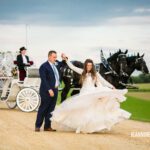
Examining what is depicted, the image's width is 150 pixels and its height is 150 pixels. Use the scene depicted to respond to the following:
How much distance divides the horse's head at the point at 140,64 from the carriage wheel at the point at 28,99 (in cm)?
579

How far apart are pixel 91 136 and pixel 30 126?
110 inches

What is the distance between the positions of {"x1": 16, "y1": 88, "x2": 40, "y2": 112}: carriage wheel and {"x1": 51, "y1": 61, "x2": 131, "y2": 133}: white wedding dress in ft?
22.5

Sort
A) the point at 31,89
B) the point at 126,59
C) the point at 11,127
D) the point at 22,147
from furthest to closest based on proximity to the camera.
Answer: the point at 126,59
the point at 31,89
the point at 11,127
the point at 22,147

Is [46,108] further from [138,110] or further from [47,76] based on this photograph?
[138,110]

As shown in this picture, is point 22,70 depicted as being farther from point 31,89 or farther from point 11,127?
point 11,127

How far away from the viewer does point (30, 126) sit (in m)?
16.8

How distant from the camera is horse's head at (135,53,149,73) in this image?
26.7 metres

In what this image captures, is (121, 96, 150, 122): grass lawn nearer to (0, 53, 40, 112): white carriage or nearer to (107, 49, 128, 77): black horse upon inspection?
(107, 49, 128, 77): black horse

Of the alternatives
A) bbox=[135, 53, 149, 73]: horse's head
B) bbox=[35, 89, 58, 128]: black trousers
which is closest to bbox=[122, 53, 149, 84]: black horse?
bbox=[135, 53, 149, 73]: horse's head

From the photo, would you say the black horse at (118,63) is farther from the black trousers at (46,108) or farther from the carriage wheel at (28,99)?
the black trousers at (46,108)

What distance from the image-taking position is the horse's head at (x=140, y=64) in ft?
87.5

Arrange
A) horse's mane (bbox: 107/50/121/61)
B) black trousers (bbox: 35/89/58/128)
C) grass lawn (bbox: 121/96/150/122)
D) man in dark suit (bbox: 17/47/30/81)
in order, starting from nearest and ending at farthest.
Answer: black trousers (bbox: 35/89/58/128)
grass lawn (bbox: 121/96/150/122)
man in dark suit (bbox: 17/47/30/81)
horse's mane (bbox: 107/50/121/61)

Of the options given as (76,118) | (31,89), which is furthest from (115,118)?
(31,89)

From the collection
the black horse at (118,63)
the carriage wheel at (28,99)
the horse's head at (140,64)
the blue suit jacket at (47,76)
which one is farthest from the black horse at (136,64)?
the blue suit jacket at (47,76)
